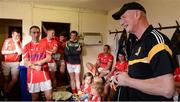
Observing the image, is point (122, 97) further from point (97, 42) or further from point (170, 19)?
point (97, 42)

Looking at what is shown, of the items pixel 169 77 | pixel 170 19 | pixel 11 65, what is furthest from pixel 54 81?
pixel 169 77

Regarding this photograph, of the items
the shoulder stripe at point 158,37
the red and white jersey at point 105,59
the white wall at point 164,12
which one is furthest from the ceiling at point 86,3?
the shoulder stripe at point 158,37

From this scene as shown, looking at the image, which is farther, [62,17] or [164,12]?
[62,17]

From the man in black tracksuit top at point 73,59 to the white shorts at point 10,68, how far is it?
1199 millimetres

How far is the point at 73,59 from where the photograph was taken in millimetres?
5840

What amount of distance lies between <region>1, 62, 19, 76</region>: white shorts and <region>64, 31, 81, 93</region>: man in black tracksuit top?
3.93 ft

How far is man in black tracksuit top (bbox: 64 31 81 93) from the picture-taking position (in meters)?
5.81

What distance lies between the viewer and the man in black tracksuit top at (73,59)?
229 inches

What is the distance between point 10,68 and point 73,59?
4.75 ft

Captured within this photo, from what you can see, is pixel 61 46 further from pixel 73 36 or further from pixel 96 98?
pixel 96 98

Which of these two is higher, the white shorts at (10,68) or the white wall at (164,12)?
the white wall at (164,12)

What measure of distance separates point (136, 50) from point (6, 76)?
4453 millimetres

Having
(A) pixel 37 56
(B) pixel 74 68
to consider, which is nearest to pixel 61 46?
(B) pixel 74 68

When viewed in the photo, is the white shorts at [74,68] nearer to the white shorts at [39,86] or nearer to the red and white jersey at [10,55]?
the red and white jersey at [10,55]
